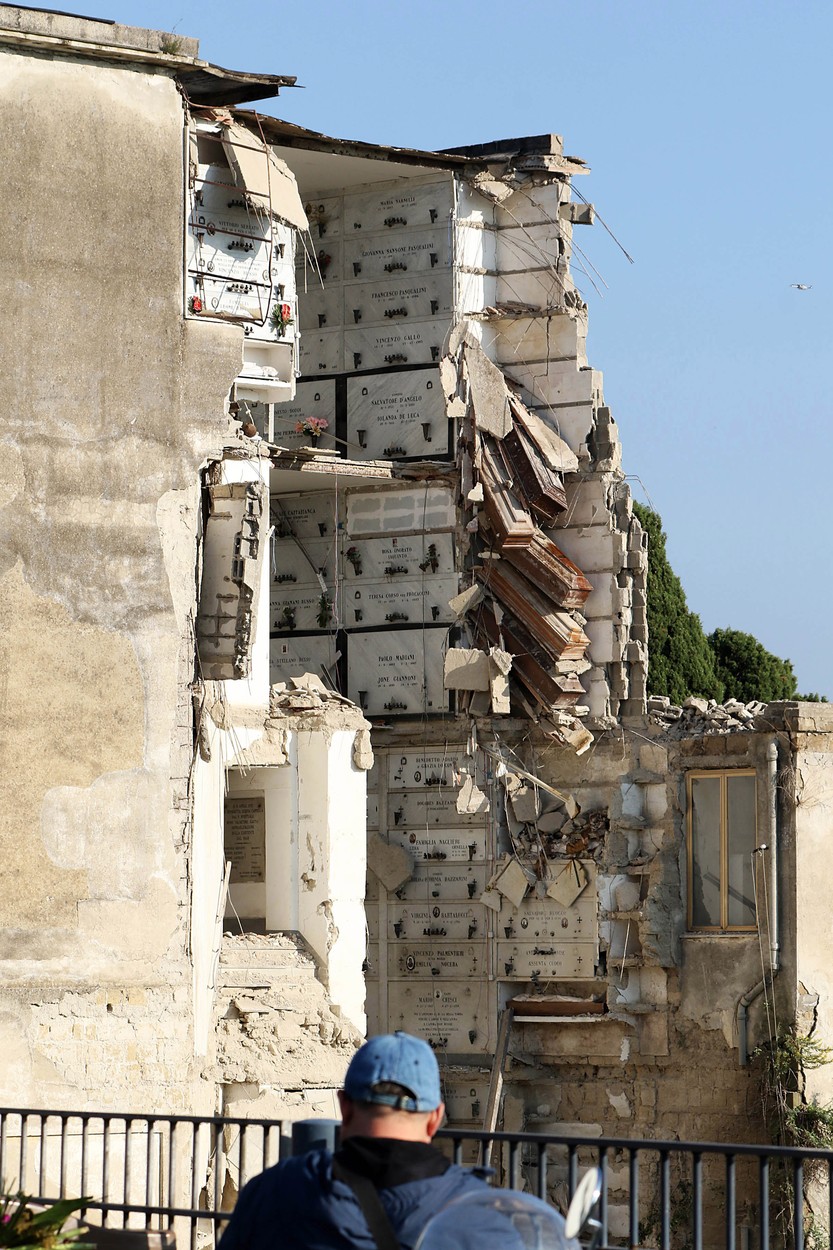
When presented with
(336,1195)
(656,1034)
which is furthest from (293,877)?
(336,1195)

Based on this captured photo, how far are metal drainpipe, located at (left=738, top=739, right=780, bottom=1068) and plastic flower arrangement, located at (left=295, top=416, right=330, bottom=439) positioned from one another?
7.46m

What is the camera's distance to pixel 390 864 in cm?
2525

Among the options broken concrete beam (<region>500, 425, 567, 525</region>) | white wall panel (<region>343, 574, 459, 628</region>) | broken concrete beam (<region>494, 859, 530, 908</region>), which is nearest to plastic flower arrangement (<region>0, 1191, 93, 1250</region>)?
→ broken concrete beam (<region>494, 859, 530, 908</region>)

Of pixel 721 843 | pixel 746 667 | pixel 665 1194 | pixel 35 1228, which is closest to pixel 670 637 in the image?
pixel 746 667

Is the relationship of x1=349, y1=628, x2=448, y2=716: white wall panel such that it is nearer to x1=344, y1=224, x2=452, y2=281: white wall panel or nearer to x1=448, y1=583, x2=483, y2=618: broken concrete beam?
x1=448, y1=583, x2=483, y2=618: broken concrete beam

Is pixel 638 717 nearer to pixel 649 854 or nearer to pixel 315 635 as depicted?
pixel 649 854

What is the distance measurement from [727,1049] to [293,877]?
5.68 metres

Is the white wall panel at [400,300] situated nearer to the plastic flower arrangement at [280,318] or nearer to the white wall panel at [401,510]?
the white wall panel at [401,510]

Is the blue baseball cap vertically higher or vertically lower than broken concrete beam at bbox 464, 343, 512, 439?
lower

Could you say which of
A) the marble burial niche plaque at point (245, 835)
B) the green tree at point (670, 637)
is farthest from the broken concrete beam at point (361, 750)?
the green tree at point (670, 637)

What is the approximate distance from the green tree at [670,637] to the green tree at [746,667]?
1387mm

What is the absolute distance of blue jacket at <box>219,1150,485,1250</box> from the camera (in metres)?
5.29

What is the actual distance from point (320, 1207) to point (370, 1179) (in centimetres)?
16

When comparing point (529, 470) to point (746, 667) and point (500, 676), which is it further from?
point (746, 667)
